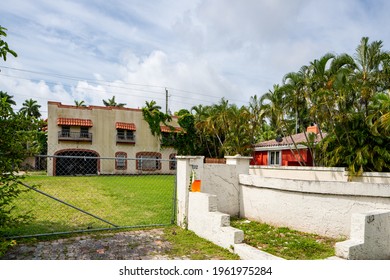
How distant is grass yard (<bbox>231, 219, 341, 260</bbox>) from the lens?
5547 mm

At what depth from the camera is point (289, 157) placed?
2292 centimetres

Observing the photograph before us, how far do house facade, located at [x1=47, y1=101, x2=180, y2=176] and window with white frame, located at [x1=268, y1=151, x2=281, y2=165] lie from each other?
896 centimetres

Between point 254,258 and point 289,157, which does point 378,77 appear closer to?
point 289,157

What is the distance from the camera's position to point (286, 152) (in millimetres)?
23422

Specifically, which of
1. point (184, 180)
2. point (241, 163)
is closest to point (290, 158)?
point (241, 163)

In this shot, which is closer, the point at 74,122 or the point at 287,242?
the point at 287,242

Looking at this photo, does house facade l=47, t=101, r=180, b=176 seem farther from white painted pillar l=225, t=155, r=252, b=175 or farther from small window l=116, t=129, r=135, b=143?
white painted pillar l=225, t=155, r=252, b=175

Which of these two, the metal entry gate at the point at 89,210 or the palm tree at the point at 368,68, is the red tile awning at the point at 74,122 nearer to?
the metal entry gate at the point at 89,210

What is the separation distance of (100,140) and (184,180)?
2301 cm

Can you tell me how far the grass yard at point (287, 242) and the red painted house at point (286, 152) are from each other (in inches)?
541

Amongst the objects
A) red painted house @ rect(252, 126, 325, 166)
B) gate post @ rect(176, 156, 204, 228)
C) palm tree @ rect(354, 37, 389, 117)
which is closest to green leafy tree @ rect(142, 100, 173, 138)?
red painted house @ rect(252, 126, 325, 166)

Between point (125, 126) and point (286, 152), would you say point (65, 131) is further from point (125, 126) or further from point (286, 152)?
point (286, 152)

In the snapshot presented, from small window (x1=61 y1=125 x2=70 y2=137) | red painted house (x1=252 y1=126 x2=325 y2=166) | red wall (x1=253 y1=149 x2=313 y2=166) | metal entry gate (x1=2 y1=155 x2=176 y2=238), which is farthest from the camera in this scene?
small window (x1=61 y1=125 x2=70 y2=137)

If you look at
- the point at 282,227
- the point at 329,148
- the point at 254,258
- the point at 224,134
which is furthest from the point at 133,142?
the point at 254,258
